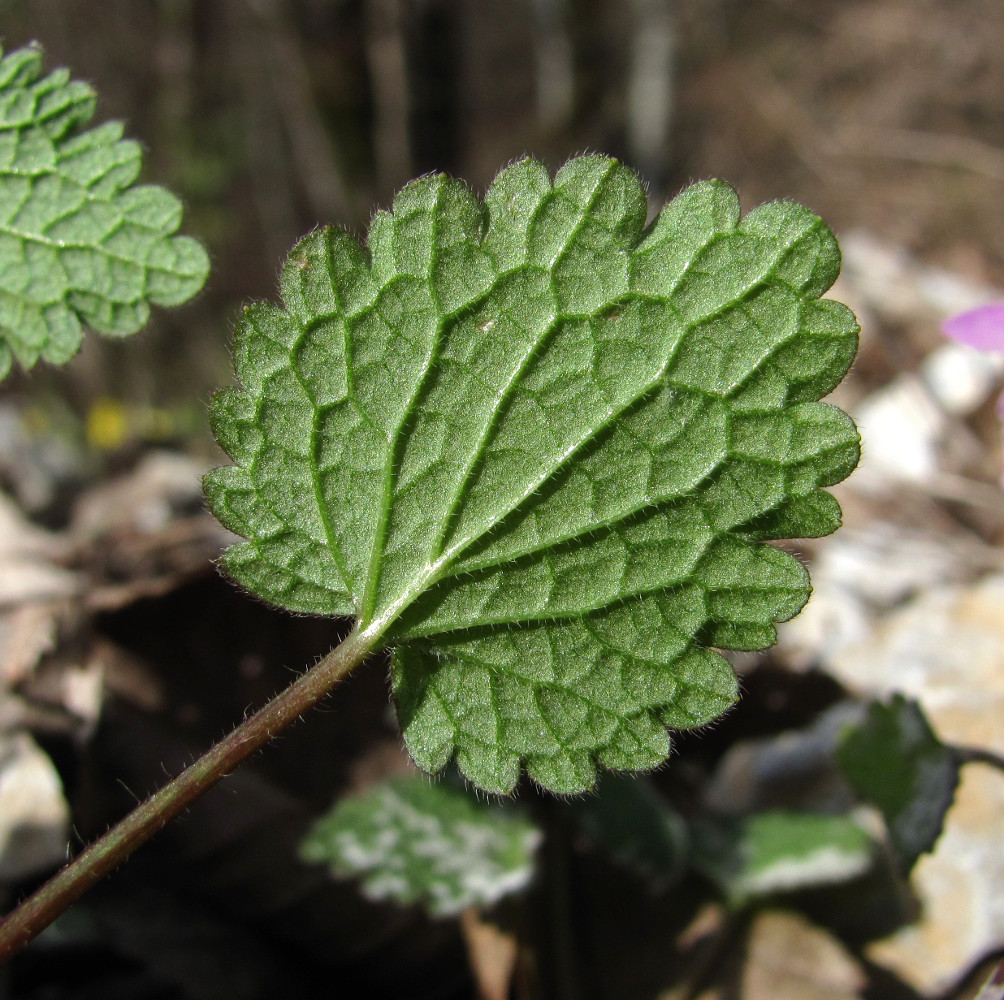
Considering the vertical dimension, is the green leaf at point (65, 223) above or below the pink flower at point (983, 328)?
below

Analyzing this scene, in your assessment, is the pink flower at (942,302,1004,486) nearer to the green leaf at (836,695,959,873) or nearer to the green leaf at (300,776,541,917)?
the green leaf at (836,695,959,873)

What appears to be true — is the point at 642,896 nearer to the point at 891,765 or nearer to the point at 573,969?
the point at 573,969

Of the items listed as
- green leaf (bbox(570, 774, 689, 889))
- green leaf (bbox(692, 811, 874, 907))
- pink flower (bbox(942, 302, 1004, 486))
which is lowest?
green leaf (bbox(570, 774, 689, 889))

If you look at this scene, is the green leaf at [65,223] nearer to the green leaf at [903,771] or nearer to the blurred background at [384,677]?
the blurred background at [384,677]

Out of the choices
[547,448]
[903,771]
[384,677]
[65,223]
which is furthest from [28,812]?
[903,771]

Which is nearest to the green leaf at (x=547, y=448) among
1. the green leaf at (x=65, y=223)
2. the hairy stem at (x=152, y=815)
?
the hairy stem at (x=152, y=815)

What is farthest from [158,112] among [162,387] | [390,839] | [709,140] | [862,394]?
[390,839]

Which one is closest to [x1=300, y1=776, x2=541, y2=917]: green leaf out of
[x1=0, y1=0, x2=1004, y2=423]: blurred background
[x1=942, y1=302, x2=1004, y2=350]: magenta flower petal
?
[x1=942, y1=302, x2=1004, y2=350]: magenta flower petal
